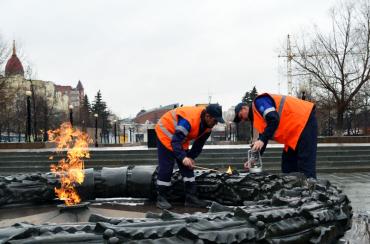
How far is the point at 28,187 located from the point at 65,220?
135 centimetres

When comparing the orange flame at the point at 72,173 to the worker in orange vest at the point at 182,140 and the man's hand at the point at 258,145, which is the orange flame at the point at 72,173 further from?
the man's hand at the point at 258,145

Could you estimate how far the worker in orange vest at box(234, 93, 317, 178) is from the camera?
459 centimetres

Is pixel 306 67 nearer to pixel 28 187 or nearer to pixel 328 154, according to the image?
pixel 328 154

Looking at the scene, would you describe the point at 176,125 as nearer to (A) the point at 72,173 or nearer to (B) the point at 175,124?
(B) the point at 175,124

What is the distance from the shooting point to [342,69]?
2652cm

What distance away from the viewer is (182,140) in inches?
191

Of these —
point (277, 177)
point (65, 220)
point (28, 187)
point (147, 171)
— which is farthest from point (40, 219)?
point (277, 177)

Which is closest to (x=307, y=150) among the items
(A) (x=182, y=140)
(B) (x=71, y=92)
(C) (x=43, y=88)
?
(A) (x=182, y=140)

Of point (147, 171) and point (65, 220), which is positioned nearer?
point (65, 220)

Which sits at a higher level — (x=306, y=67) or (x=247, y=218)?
(x=306, y=67)

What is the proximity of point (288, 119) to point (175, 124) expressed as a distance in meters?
1.32

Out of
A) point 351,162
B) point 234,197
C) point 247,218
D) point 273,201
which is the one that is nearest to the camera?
point 247,218

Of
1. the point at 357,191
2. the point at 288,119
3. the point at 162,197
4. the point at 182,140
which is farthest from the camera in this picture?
the point at 357,191

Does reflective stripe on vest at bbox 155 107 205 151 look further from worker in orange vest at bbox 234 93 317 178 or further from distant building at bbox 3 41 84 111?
distant building at bbox 3 41 84 111
